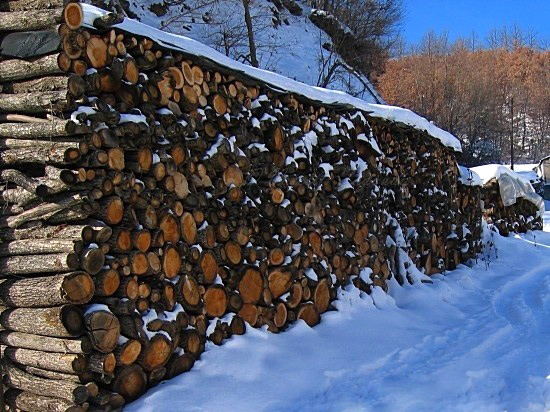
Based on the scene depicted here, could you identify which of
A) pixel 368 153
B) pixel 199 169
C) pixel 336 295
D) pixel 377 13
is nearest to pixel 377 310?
pixel 336 295

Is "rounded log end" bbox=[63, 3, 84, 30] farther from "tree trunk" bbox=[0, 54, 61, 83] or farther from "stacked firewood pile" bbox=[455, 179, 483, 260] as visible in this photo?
"stacked firewood pile" bbox=[455, 179, 483, 260]

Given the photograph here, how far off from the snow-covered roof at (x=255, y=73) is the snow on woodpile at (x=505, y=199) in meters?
4.70

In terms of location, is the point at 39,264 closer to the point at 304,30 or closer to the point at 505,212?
the point at 505,212

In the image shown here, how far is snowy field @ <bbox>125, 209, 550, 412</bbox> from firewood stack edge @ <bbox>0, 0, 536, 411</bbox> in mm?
218

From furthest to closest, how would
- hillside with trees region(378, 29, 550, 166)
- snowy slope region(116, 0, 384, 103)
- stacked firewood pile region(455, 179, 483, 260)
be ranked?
1. hillside with trees region(378, 29, 550, 166)
2. snowy slope region(116, 0, 384, 103)
3. stacked firewood pile region(455, 179, 483, 260)

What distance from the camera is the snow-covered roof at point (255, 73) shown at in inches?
145

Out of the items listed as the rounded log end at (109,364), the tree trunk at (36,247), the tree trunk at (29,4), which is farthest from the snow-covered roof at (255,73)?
the rounded log end at (109,364)

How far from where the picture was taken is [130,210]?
3.56 m

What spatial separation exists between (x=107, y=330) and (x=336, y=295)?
2.86 m

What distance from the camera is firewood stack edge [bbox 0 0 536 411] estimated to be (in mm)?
3268

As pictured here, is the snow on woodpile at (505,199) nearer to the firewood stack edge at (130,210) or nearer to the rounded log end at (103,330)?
the firewood stack edge at (130,210)

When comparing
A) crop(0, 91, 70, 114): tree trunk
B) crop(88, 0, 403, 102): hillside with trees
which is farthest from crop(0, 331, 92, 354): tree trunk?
crop(88, 0, 403, 102): hillside with trees

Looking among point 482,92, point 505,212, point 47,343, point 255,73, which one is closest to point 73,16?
point 255,73

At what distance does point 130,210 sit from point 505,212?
10.6 m
